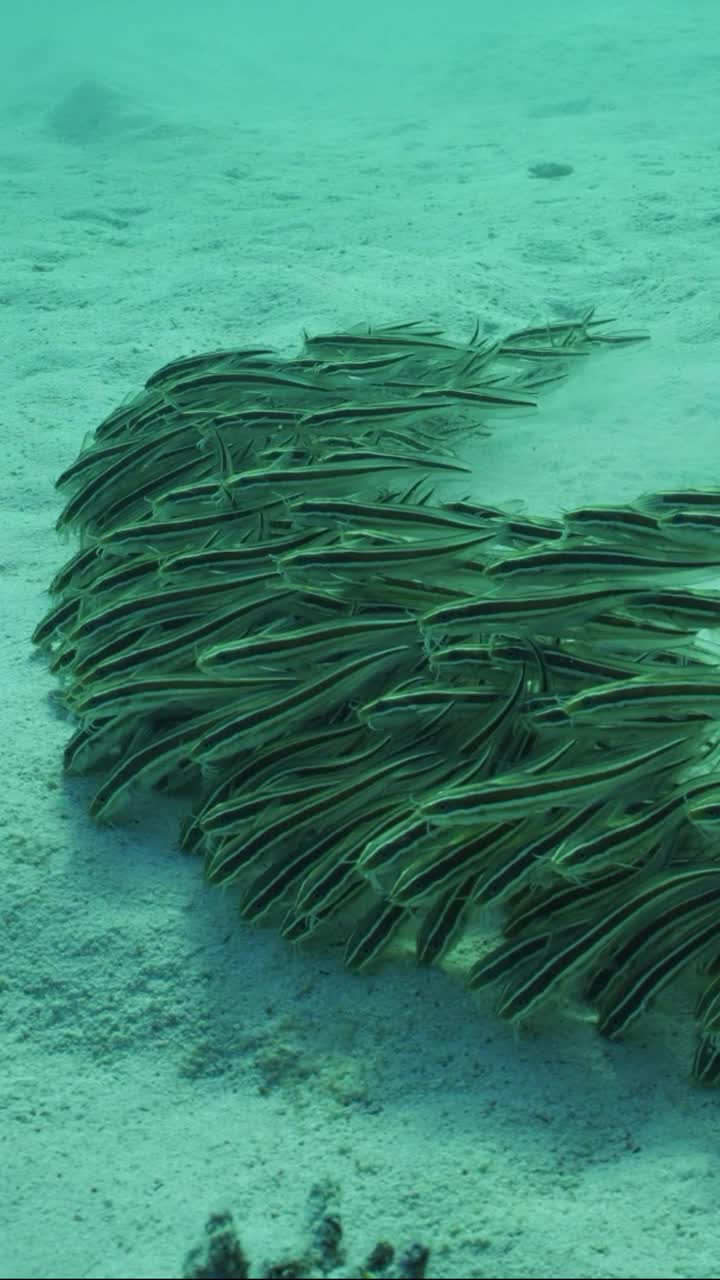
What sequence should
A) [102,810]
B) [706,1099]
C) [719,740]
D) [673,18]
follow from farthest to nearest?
[673,18] → [102,810] → [719,740] → [706,1099]

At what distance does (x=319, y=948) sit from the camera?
11.9 feet

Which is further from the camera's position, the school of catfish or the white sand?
the school of catfish

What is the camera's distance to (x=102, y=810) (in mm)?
4148

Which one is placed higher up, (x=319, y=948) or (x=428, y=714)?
(x=428, y=714)

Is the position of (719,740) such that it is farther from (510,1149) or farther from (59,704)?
(59,704)

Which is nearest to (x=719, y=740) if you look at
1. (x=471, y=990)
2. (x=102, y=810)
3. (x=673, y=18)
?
(x=471, y=990)

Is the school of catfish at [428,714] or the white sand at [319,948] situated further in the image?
the school of catfish at [428,714]

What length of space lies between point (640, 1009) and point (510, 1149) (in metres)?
0.59

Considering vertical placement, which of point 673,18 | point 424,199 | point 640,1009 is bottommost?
point 640,1009

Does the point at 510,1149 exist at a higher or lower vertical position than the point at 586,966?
lower

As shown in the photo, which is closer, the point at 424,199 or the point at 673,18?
the point at 424,199

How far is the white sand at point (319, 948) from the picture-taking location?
9.18 feet

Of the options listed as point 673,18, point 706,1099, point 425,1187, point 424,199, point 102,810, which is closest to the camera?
point 425,1187

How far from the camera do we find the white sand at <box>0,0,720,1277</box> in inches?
110
